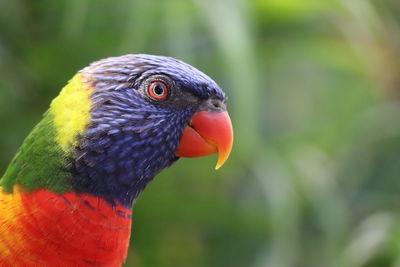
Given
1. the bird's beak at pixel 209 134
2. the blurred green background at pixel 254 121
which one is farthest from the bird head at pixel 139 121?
the blurred green background at pixel 254 121

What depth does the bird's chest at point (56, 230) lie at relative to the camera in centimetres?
110

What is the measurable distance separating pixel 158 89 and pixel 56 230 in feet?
1.05

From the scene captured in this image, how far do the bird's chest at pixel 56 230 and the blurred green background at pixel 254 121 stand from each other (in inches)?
27.3

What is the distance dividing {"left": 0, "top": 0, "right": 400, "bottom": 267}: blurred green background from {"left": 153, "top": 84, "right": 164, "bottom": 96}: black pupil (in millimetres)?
558

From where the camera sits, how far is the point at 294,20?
2.04 metres

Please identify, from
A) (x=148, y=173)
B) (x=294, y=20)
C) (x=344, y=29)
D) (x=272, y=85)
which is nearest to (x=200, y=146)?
(x=148, y=173)

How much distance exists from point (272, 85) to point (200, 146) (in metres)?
1.67

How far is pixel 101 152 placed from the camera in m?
1.17

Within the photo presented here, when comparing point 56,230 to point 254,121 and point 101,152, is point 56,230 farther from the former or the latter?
point 254,121

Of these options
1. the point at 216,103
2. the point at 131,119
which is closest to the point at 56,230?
the point at 131,119

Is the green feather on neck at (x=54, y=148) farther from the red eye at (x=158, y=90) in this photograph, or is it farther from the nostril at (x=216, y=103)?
the nostril at (x=216, y=103)

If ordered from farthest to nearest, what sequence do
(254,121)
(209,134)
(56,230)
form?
(254,121) → (209,134) → (56,230)

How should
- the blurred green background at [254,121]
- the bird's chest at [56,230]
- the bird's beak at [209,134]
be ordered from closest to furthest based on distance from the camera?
the bird's chest at [56,230] < the bird's beak at [209,134] < the blurred green background at [254,121]

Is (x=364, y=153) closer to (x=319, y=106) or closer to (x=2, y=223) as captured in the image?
(x=319, y=106)
